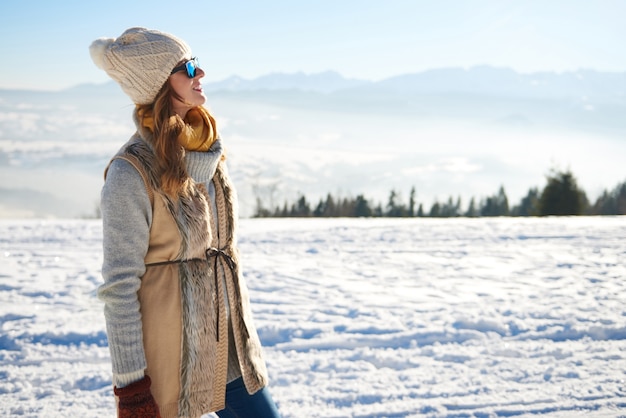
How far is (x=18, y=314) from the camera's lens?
5.21 m

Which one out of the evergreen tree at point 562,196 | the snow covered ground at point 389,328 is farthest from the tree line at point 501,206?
the snow covered ground at point 389,328

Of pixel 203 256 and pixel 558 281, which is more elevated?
pixel 203 256

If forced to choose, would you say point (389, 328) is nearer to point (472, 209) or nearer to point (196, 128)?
point (196, 128)

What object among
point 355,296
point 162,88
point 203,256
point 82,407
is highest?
point 162,88

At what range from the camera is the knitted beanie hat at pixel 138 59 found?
68.1 inches

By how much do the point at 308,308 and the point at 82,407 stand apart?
8.25 feet

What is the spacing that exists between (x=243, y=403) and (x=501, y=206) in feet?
203

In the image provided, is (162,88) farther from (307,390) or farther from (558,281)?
(558,281)

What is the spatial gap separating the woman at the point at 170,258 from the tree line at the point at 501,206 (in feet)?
86.4

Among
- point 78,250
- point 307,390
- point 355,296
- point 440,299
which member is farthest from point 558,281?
point 78,250

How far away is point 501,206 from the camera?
60031mm

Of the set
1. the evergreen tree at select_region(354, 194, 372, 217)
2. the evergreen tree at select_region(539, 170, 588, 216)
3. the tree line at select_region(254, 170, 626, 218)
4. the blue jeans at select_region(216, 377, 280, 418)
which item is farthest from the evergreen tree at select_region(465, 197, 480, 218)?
the blue jeans at select_region(216, 377, 280, 418)

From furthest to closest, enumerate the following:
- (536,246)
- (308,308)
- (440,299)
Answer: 1. (536,246)
2. (440,299)
3. (308,308)

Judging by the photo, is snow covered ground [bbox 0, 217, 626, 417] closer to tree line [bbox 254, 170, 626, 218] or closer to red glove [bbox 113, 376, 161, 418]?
red glove [bbox 113, 376, 161, 418]
